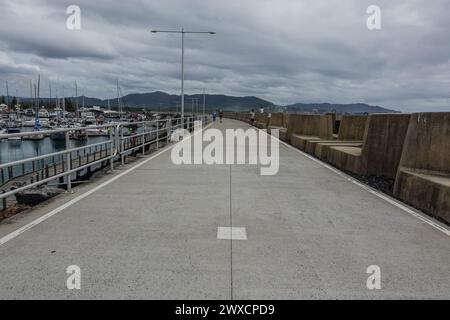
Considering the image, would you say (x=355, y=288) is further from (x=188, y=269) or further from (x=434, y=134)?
(x=434, y=134)

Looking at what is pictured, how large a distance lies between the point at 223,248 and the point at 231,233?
0.65m

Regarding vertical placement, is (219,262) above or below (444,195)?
below

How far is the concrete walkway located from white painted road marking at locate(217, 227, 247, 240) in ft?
0.35

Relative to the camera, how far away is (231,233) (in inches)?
231

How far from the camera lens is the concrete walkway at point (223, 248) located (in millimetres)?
4082

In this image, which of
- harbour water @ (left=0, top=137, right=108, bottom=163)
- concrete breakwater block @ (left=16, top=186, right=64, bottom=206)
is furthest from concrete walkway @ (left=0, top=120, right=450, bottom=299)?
harbour water @ (left=0, top=137, right=108, bottom=163)

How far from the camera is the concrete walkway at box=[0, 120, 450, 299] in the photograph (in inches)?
161

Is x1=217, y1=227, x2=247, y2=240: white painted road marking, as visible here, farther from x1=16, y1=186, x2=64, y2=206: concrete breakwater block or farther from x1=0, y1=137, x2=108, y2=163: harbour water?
x1=0, y1=137, x2=108, y2=163: harbour water

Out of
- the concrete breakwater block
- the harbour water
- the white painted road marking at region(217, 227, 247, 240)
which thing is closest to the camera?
the white painted road marking at region(217, 227, 247, 240)

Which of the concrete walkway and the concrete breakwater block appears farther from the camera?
the concrete breakwater block

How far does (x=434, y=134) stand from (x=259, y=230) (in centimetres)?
423

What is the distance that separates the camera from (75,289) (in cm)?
398

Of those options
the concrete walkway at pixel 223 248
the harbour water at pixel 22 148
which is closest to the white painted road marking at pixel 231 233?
the concrete walkway at pixel 223 248
